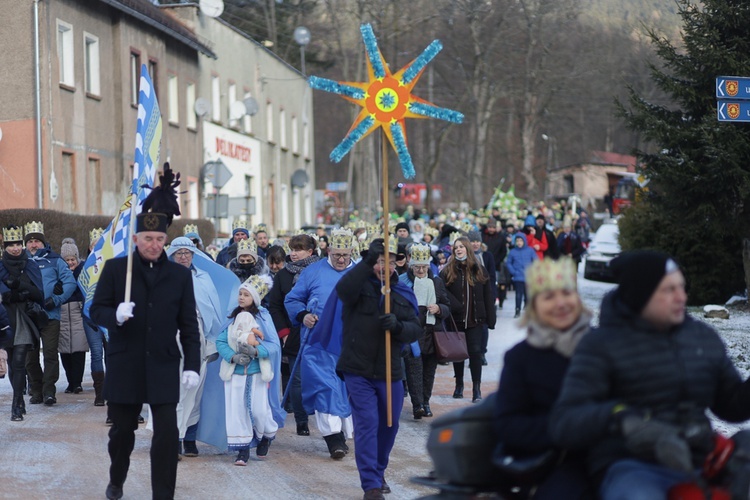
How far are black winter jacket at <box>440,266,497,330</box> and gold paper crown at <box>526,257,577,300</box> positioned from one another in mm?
9233

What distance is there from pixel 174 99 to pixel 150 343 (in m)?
29.5

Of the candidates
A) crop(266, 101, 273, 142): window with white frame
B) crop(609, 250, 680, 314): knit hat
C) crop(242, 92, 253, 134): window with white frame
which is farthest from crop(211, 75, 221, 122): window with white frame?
crop(609, 250, 680, 314): knit hat

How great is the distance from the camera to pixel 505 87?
52469mm

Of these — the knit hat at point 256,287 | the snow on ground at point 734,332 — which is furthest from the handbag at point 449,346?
the knit hat at point 256,287

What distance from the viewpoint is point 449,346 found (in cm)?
1359

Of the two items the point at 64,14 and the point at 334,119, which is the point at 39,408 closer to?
the point at 64,14

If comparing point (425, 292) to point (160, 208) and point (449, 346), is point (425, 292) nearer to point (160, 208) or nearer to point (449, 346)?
point (449, 346)

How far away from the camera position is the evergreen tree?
20344 mm

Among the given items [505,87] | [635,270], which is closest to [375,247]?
[635,270]

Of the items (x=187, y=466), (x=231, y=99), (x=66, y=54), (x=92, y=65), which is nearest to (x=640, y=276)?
(x=187, y=466)

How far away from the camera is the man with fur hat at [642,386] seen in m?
4.49

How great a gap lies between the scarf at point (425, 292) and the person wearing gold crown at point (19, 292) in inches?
155

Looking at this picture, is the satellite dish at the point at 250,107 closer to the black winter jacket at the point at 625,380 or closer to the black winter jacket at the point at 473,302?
the black winter jacket at the point at 473,302

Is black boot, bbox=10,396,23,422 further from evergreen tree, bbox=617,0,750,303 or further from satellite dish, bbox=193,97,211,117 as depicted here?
satellite dish, bbox=193,97,211,117
